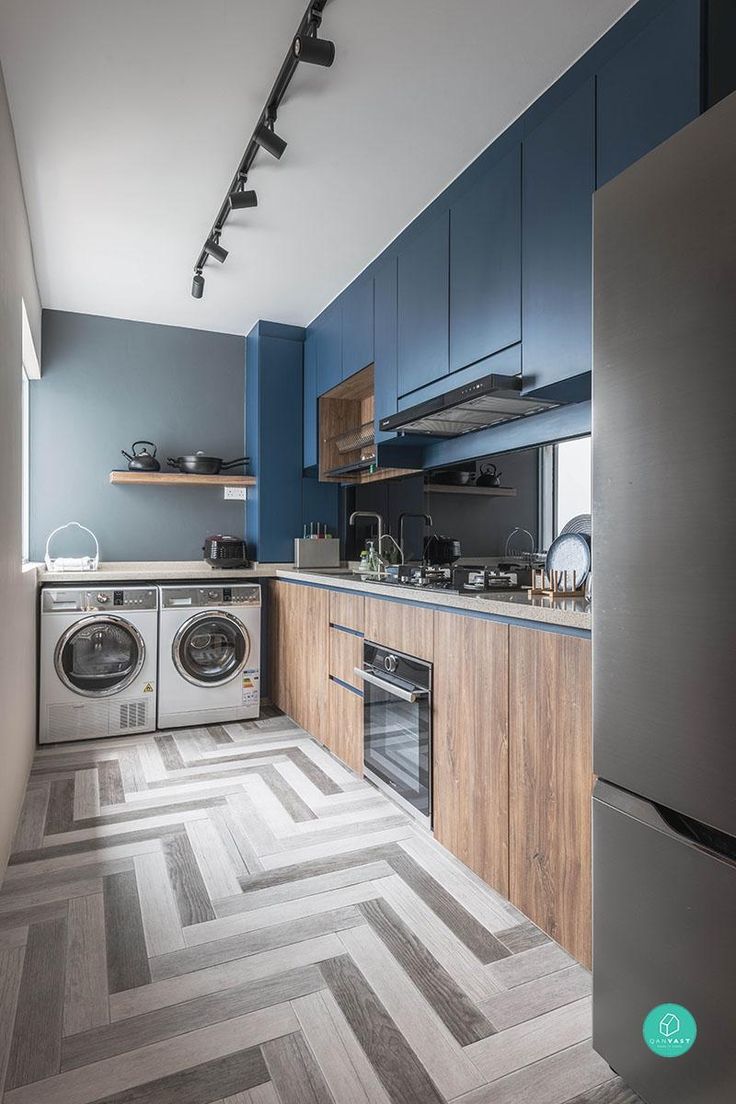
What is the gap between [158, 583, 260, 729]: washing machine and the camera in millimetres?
3799

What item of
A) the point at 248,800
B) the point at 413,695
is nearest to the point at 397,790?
the point at 413,695

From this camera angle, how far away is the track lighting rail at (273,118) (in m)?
1.77

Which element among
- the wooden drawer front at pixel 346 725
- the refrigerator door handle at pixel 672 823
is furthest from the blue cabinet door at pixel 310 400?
the refrigerator door handle at pixel 672 823

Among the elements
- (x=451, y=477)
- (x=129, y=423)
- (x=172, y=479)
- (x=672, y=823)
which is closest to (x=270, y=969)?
(x=672, y=823)

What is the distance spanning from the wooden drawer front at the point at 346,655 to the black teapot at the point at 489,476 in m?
0.88

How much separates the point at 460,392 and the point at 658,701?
1.41 metres

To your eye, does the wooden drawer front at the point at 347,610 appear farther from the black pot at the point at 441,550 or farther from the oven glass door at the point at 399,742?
the black pot at the point at 441,550

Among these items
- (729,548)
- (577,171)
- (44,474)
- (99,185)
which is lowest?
(729,548)

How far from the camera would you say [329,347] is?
402 centimetres

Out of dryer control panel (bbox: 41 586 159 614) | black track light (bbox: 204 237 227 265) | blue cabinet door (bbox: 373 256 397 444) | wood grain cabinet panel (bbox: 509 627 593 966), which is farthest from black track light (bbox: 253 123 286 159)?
dryer control panel (bbox: 41 586 159 614)

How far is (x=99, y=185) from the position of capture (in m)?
2.68

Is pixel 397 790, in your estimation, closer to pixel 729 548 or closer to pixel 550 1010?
pixel 550 1010

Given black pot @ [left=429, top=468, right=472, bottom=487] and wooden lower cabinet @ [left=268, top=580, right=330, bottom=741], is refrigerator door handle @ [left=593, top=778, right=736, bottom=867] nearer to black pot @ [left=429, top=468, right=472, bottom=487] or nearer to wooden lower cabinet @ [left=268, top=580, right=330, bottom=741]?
black pot @ [left=429, top=468, right=472, bottom=487]

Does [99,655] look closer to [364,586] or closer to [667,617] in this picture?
[364,586]
